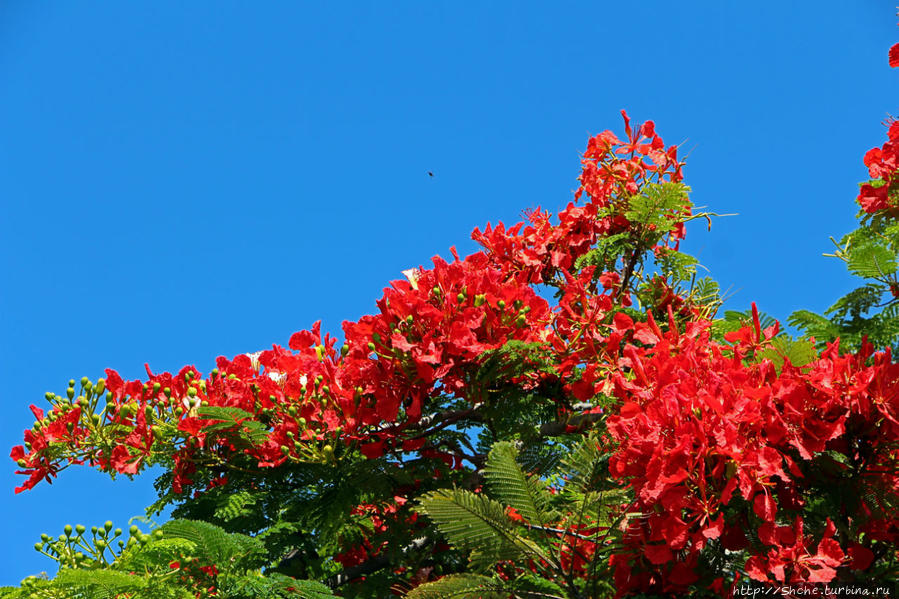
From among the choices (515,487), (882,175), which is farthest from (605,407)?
(882,175)

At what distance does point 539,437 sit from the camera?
3889 millimetres

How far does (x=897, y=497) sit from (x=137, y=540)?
103 inches

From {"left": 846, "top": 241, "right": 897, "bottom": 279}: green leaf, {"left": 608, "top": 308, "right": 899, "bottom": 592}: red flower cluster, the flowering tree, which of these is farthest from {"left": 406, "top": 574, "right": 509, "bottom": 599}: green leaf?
{"left": 846, "top": 241, "right": 897, "bottom": 279}: green leaf

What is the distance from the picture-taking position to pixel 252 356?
4.33m

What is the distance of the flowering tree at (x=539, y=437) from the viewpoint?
107 inches

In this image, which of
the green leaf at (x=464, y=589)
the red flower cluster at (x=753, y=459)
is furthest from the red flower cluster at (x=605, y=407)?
the green leaf at (x=464, y=589)

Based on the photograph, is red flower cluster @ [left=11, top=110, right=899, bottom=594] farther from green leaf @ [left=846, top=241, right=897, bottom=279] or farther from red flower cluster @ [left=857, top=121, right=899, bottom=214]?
green leaf @ [left=846, top=241, right=897, bottom=279]

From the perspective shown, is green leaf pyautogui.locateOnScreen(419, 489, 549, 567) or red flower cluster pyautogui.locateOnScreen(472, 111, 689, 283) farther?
red flower cluster pyautogui.locateOnScreen(472, 111, 689, 283)

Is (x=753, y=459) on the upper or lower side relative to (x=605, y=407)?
lower

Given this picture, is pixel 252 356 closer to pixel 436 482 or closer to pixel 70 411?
pixel 70 411

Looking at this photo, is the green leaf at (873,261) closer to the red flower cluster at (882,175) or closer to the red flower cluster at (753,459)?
the red flower cluster at (882,175)

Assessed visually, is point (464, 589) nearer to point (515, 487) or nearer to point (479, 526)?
point (479, 526)

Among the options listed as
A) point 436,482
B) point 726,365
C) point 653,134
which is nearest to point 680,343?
point 726,365

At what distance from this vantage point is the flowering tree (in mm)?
2730
